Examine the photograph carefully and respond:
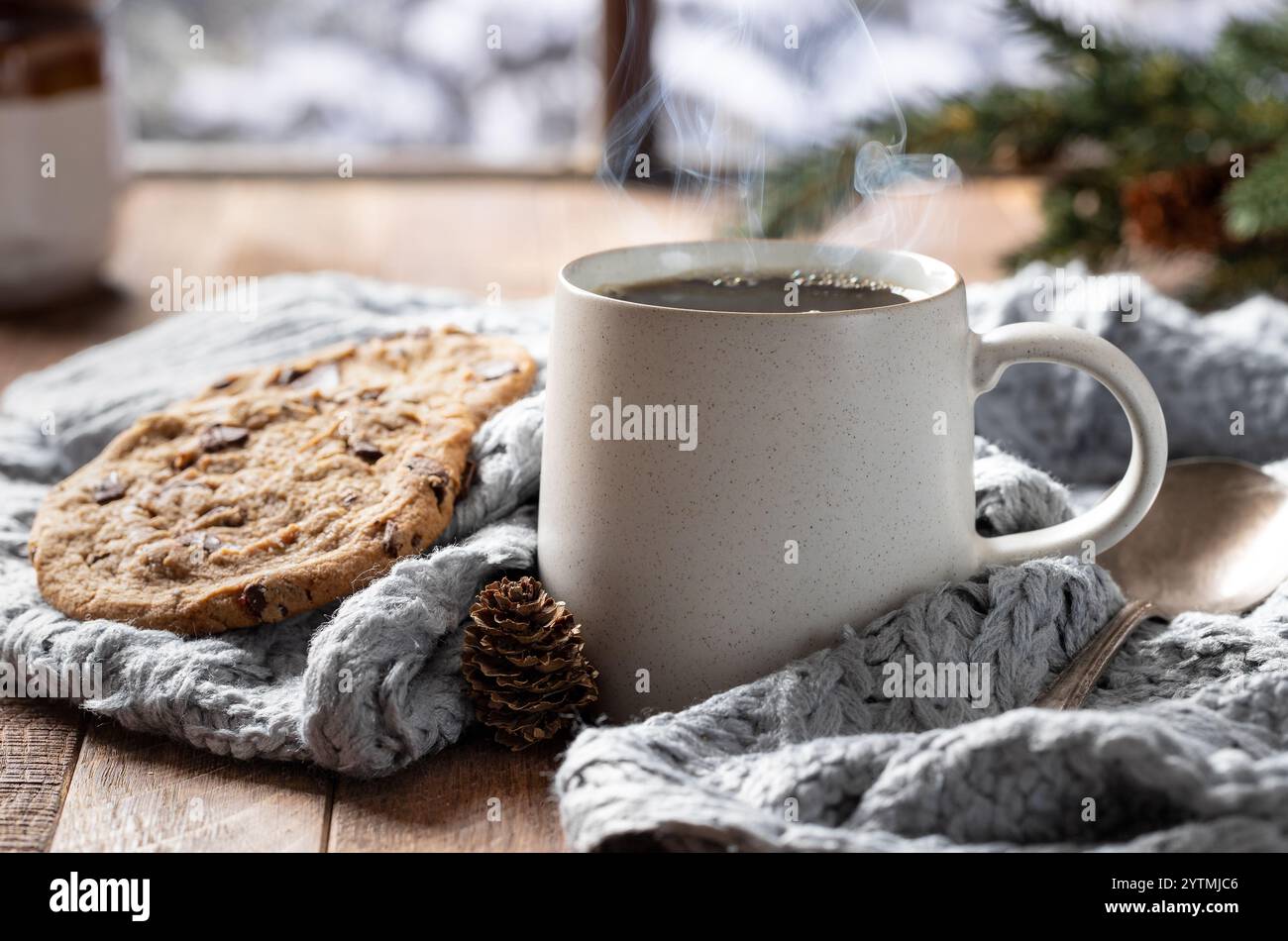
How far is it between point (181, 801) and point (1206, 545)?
531mm

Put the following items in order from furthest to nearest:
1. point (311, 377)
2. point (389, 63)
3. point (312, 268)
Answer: point (389, 63) → point (312, 268) → point (311, 377)

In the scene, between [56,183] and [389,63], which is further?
[389,63]

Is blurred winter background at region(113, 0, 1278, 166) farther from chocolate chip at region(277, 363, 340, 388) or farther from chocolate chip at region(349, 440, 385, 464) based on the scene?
chocolate chip at region(349, 440, 385, 464)

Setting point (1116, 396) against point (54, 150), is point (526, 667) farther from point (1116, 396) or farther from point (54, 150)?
point (54, 150)

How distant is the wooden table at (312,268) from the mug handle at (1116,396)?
0.24 m

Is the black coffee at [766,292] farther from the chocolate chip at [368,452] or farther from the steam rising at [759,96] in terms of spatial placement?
the chocolate chip at [368,452]

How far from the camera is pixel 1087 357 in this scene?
584mm

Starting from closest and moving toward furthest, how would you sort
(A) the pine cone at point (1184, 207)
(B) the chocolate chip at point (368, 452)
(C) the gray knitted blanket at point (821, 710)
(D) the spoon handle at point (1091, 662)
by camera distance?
(C) the gray knitted blanket at point (821, 710) < (D) the spoon handle at point (1091, 662) < (B) the chocolate chip at point (368, 452) < (A) the pine cone at point (1184, 207)

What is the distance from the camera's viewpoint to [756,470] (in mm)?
542

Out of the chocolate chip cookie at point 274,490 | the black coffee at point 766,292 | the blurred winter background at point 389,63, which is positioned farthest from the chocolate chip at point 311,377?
the blurred winter background at point 389,63

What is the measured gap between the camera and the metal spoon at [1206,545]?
687 mm

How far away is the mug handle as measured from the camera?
58 cm

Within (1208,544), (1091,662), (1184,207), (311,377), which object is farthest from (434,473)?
(1184,207)
